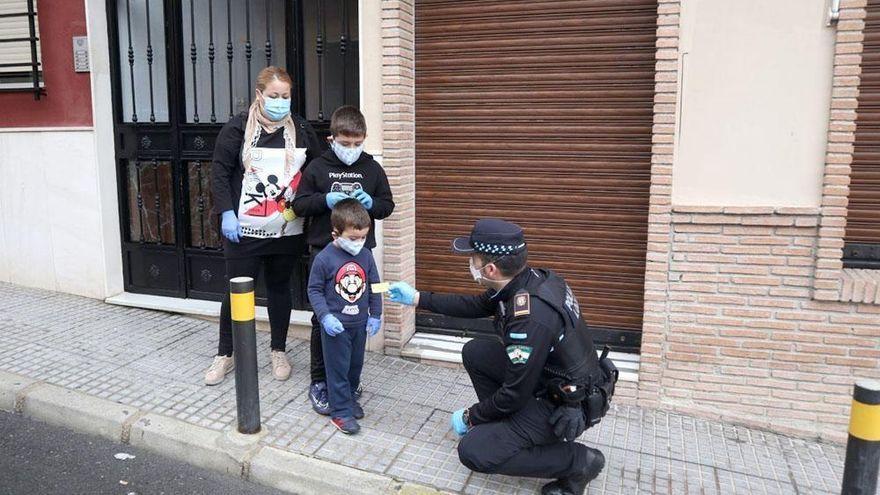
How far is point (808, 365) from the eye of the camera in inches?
164

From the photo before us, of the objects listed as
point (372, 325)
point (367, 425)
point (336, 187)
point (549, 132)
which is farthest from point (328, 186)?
point (549, 132)

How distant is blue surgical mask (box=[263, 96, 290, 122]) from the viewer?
4.11 metres

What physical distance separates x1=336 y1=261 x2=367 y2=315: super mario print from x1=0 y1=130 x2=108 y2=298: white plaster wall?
136 inches

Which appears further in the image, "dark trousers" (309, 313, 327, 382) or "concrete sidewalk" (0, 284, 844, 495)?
"dark trousers" (309, 313, 327, 382)

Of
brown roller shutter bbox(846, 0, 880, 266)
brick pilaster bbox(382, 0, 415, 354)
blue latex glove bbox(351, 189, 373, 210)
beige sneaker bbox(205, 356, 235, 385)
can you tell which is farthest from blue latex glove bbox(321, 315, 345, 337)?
brown roller shutter bbox(846, 0, 880, 266)

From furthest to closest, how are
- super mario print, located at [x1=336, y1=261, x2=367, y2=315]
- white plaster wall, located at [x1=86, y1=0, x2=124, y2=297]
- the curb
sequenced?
1. white plaster wall, located at [x1=86, y1=0, x2=124, y2=297]
2. super mario print, located at [x1=336, y1=261, x2=367, y2=315]
3. the curb

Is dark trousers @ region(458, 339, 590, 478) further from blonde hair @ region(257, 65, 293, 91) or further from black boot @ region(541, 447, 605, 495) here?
blonde hair @ region(257, 65, 293, 91)

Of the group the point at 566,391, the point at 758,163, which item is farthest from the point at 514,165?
the point at 566,391

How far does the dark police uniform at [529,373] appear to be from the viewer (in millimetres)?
3072

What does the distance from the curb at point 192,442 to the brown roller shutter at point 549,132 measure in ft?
7.01

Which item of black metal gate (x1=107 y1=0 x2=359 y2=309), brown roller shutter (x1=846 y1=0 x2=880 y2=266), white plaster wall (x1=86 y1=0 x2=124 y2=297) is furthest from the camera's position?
white plaster wall (x1=86 y1=0 x2=124 y2=297)

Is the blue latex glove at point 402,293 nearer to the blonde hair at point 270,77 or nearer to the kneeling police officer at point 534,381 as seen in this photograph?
the kneeling police officer at point 534,381

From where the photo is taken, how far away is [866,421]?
8.18ft

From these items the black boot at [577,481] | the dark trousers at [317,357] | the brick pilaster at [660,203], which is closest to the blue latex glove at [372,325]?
the dark trousers at [317,357]
